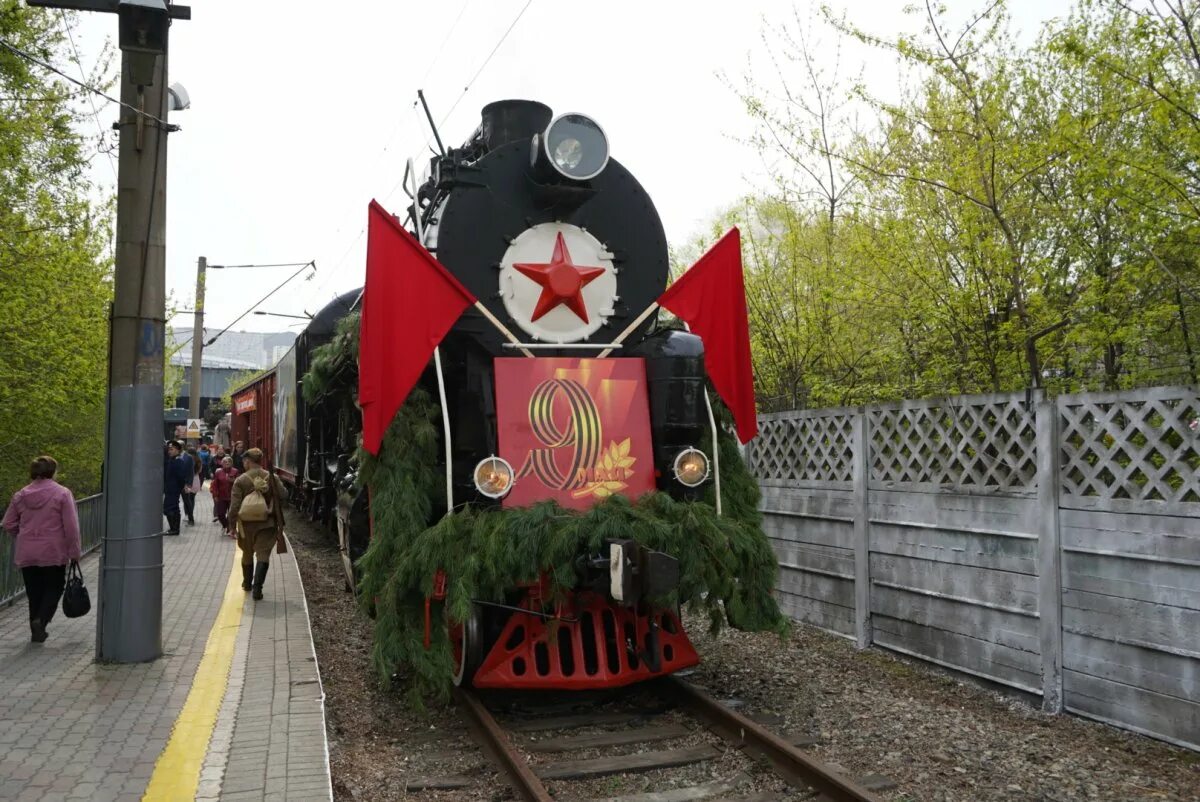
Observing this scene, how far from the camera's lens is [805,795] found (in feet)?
13.7

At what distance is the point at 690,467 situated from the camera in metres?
5.56

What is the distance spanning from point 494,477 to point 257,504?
16.0ft

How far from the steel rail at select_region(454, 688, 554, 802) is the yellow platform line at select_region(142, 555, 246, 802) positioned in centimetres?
135

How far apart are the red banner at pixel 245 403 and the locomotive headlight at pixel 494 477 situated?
15104mm

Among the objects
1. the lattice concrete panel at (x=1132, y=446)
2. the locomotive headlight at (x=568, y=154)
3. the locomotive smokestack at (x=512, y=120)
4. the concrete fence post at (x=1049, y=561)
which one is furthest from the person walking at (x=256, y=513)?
the lattice concrete panel at (x=1132, y=446)

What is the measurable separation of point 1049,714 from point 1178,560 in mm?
1246

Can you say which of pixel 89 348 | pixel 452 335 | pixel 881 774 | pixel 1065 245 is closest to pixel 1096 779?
pixel 881 774

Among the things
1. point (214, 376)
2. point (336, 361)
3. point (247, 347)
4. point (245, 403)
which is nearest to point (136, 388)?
point (336, 361)

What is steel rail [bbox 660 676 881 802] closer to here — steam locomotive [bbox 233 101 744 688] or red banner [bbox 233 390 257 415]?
steam locomotive [bbox 233 101 744 688]

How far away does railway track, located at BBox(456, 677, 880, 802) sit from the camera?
13.6ft

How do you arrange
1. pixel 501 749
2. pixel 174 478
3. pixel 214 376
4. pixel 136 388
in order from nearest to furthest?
1. pixel 501 749
2. pixel 136 388
3. pixel 174 478
4. pixel 214 376

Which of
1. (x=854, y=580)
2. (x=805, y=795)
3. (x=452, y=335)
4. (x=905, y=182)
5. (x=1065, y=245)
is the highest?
(x=905, y=182)

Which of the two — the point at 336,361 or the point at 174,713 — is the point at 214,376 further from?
the point at 174,713

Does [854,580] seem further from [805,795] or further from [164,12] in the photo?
[164,12]
